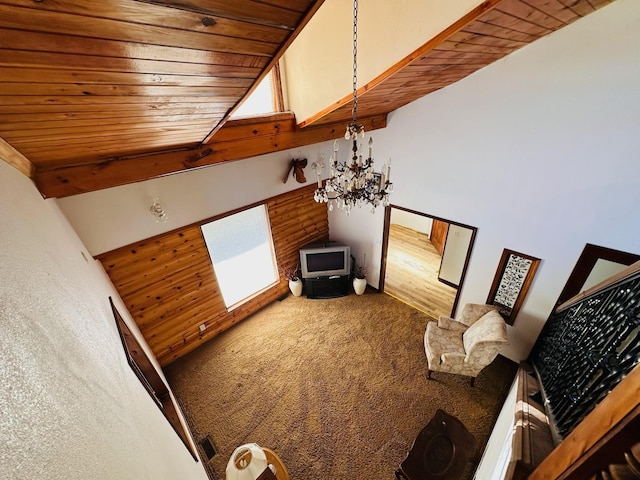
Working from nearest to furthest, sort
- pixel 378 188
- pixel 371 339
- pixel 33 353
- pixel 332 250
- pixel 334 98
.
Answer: pixel 33 353 → pixel 378 188 → pixel 334 98 → pixel 371 339 → pixel 332 250

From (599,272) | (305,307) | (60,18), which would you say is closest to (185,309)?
(305,307)

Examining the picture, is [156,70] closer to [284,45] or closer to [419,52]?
[284,45]

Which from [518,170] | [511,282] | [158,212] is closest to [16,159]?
[158,212]

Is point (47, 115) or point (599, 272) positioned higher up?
point (47, 115)

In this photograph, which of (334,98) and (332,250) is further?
(332,250)

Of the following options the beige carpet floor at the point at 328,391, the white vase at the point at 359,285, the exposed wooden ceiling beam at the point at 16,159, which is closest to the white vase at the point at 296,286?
the beige carpet floor at the point at 328,391

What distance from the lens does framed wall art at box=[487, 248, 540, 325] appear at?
10.2 ft

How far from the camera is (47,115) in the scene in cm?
119

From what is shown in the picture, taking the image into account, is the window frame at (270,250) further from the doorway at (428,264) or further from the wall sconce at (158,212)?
the doorway at (428,264)

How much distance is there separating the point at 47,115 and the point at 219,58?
819 mm

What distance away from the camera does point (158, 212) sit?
3.06 metres

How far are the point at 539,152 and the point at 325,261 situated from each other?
312cm

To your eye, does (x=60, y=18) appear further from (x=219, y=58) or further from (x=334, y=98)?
(x=334, y=98)

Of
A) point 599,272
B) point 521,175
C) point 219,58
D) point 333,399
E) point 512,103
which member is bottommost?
point 333,399
